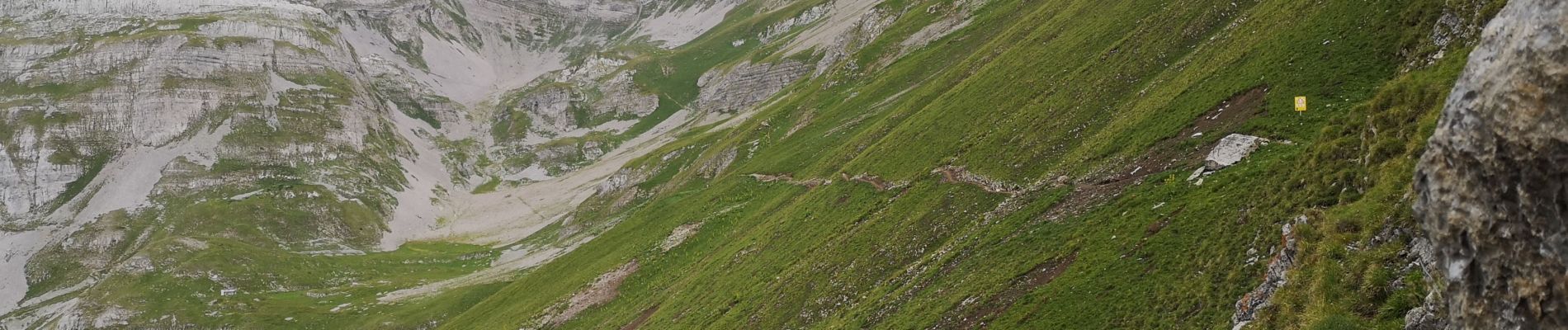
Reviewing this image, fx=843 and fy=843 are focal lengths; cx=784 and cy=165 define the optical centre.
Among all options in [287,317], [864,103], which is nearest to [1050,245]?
[864,103]

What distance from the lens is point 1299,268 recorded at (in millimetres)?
24734

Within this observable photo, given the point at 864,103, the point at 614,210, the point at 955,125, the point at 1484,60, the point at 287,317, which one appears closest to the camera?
the point at 1484,60

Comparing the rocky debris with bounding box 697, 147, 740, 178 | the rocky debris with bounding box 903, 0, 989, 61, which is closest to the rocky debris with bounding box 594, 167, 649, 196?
the rocky debris with bounding box 697, 147, 740, 178

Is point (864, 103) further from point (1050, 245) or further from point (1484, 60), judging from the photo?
point (1484, 60)

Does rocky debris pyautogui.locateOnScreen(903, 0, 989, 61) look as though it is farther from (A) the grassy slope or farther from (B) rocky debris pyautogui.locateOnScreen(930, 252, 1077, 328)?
(B) rocky debris pyautogui.locateOnScreen(930, 252, 1077, 328)

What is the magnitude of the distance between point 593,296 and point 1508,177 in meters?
79.0

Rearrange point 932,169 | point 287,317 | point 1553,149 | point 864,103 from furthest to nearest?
point 287,317, point 864,103, point 932,169, point 1553,149

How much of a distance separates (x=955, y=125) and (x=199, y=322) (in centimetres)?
13585

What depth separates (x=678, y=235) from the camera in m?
93.6

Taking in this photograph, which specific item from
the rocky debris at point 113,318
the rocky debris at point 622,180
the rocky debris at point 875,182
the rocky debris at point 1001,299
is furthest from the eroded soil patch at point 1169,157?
the rocky debris at point 113,318

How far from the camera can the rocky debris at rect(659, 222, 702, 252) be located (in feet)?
299

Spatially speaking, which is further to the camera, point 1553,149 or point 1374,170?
point 1374,170

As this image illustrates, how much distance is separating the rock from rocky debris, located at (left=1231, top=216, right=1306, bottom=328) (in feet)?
37.9

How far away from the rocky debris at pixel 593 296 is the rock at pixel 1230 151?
58.3 m
